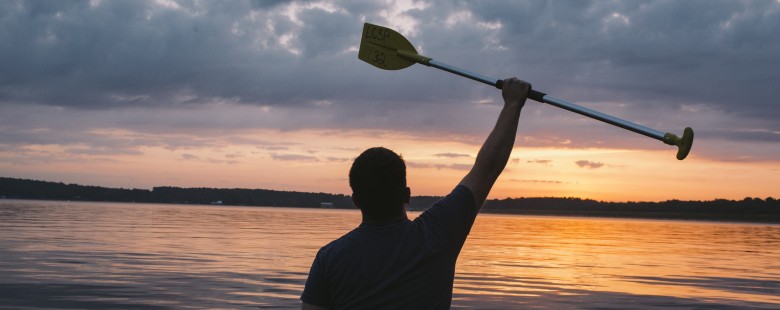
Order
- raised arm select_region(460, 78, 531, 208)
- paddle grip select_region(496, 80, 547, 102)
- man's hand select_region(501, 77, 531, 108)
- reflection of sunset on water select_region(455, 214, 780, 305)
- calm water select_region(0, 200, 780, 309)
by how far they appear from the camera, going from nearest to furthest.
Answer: raised arm select_region(460, 78, 531, 208), man's hand select_region(501, 77, 531, 108), paddle grip select_region(496, 80, 547, 102), calm water select_region(0, 200, 780, 309), reflection of sunset on water select_region(455, 214, 780, 305)

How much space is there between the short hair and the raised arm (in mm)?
271

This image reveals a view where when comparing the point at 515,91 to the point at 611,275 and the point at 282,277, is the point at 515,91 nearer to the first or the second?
the point at 282,277

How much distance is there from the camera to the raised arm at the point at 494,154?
311 cm

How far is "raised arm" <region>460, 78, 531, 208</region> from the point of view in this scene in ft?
10.2

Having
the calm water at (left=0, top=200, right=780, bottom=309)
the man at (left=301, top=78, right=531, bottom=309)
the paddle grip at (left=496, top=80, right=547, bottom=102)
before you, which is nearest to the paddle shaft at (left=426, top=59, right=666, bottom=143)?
the paddle grip at (left=496, top=80, right=547, bottom=102)

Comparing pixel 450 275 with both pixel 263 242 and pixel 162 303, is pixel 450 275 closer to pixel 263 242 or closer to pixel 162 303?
pixel 162 303

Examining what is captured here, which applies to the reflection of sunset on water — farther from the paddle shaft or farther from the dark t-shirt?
the dark t-shirt

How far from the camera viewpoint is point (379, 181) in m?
2.99

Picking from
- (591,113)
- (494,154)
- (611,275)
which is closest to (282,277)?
(611,275)

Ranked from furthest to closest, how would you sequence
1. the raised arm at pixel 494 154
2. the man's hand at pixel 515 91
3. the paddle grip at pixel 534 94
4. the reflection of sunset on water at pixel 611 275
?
the reflection of sunset on water at pixel 611 275 → the paddle grip at pixel 534 94 → the man's hand at pixel 515 91 → the raised arm at pixel 494 154

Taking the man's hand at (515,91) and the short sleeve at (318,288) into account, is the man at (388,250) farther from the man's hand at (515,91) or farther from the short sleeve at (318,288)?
the man's hand at (515,91)

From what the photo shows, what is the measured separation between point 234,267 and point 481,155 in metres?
18.9

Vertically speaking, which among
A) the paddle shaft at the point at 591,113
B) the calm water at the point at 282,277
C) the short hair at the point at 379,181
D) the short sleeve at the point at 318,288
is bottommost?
the calm water at the point at 282,277

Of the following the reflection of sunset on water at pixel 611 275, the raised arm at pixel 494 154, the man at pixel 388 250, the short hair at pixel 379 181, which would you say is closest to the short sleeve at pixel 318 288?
the man at pixel 388 250
